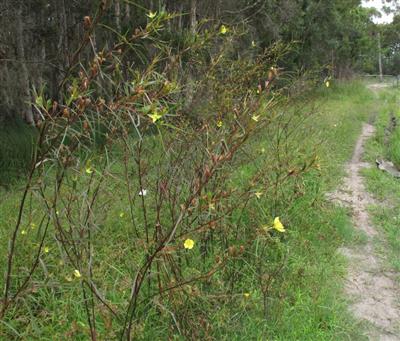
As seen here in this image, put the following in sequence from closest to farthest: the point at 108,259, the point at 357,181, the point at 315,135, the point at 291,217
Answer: the point at 108,259
the point at 291,217
the point at 357,181
the point at 315,135

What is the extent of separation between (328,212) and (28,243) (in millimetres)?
3101

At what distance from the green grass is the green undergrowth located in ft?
1.17

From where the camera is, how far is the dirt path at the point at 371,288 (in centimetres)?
353

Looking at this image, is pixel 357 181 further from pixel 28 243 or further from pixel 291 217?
pixel 28 243

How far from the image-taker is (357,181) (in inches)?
285

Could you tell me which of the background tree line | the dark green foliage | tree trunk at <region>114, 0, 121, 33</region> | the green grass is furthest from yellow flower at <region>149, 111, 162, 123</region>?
tree trunk at <region>114, 0, 121, 33</region>

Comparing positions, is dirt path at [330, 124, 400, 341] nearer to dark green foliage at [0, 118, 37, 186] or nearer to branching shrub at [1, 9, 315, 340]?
branching shrub at [1, 9, 315, 340]

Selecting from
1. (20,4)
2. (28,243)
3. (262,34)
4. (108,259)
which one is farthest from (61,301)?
(262,34)

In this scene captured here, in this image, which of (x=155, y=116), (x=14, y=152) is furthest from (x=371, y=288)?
(x=14, y=152)

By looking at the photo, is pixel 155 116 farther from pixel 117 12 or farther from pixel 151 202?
pixel 117 12

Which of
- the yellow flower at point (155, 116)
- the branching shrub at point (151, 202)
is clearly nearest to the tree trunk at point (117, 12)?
Answer: the branching shrub at point (151, 202)

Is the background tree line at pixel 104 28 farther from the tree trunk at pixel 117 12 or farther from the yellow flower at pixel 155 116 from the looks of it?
the yellow flower at pixel 155 116

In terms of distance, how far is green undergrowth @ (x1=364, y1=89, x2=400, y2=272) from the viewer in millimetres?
4934

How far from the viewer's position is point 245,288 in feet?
12.0
